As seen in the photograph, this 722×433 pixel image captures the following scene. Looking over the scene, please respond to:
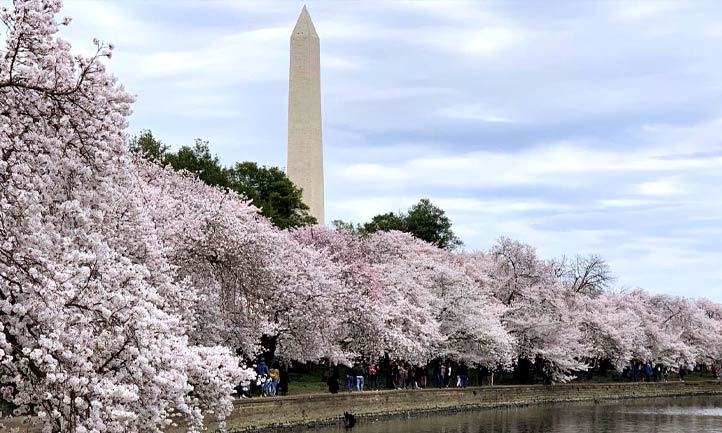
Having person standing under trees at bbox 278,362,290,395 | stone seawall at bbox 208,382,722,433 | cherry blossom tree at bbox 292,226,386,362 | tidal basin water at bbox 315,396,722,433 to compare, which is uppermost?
cherry blossom tree at bbox 292,226,386,362

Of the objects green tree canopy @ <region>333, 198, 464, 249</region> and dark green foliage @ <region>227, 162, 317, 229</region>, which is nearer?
dark green foliage @ <region>227, 162, 317, 229</region>

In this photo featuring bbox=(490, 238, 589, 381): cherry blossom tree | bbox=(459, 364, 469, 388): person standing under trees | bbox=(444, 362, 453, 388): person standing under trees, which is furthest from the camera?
bbox=(490, 238, 589, 381): cherry blossom tree

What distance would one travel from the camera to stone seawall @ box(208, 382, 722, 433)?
30.9 metres

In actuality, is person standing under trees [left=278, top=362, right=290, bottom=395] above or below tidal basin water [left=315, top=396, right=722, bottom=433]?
above

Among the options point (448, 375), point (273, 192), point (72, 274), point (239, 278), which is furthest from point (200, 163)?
point (72, 274)

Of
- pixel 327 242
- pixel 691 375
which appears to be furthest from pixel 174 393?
pixel 691 375

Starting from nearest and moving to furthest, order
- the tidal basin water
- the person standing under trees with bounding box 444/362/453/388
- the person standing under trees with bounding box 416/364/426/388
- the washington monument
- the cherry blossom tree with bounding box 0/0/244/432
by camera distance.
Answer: the cherry blossom tree with bounding box 0/0/244/432, the tidal basin water, the person standing under trees with bounding box 416/364/426/388, the person standing under trees with bounding box 444/362/453/388, the washington monument

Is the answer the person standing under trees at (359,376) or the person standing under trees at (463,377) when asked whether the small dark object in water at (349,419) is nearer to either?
the person standing under trees at (359,376)

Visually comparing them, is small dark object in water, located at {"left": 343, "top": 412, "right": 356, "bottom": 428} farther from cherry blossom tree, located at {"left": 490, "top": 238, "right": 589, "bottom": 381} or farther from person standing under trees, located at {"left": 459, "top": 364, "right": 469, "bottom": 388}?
cherry blossom tree, located at {"left": 490, "top": 238, "right": 589, "bottom": 381}

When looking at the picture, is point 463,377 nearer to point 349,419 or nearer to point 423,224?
point 349,419

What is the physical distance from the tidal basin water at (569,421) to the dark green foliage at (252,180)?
73.5 ft

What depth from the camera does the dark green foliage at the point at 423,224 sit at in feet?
294

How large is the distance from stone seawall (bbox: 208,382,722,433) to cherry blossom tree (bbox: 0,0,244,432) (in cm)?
1679

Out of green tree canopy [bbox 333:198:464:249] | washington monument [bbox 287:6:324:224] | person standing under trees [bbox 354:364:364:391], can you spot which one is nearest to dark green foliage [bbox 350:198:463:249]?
green tree canopy [bbox 333:198:464:249]
